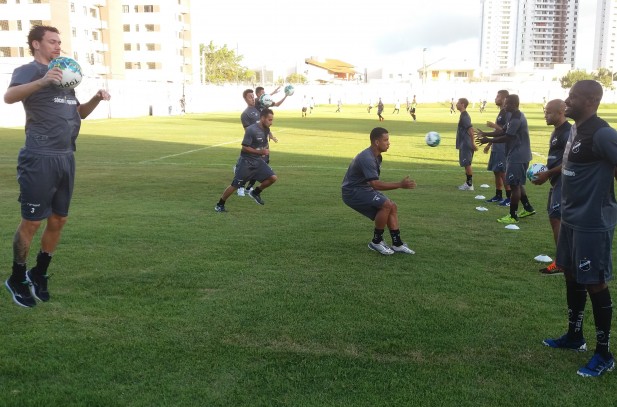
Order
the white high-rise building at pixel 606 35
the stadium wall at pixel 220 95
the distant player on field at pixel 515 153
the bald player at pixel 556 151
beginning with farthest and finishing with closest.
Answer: the white high-rise building at pixel 606 35 → the stadium wall at pixel 220 95 → the distant player on field at pixel 515 153 → the bald player at pixel 556 151

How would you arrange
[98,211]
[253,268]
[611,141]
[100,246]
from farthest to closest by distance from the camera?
[98,211]
[100,246]
[253,268]
[611,141]

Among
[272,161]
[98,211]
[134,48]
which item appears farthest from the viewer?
[134,48]

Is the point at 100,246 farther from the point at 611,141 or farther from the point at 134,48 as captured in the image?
the point at 134,48

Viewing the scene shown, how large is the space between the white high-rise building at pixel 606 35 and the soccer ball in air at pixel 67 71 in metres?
207

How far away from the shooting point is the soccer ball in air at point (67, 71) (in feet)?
16.9

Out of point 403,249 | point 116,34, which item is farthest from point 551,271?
point 116,34

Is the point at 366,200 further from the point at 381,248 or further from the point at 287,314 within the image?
the point at 287,314

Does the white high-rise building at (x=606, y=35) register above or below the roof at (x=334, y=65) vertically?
above

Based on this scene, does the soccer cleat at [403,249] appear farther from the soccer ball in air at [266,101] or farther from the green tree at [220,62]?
the green tree at [220,62]

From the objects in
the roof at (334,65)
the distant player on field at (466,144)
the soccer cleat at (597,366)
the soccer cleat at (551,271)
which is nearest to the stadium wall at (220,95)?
the distant player on field at (466,144)

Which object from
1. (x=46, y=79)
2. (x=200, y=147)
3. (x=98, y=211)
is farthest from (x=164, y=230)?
(x=200, y=147)

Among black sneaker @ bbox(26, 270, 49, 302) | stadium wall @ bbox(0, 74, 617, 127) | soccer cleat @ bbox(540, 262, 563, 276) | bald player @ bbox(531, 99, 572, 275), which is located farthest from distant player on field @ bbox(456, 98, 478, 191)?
stadium wall @ bbox(0, 74, 617, 127)

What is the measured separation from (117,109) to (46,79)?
46171 millimetres

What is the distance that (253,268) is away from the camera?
6.96 m
